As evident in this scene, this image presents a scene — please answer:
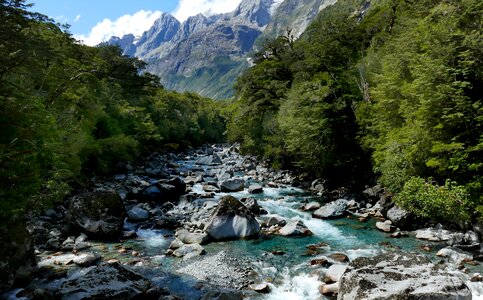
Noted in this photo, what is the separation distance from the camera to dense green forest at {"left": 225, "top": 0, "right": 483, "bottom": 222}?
632 inches

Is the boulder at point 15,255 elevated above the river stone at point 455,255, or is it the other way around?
the boulder at point 15,255

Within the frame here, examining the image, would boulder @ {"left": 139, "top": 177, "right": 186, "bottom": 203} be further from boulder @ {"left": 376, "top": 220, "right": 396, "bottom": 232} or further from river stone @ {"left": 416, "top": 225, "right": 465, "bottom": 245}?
river stone @ {"left": 416, "top": 225, "right": 465, "bottom": 245}

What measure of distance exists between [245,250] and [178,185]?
14382 millimetres

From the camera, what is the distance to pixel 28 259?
1429 centimetres

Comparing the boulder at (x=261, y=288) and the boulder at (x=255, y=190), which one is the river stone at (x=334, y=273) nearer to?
the boulder at (x=261, y=288)

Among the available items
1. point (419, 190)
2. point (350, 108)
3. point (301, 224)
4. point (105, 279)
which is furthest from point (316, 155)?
point (105, 279)

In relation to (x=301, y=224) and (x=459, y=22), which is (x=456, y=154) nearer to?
(x=459, y=22)

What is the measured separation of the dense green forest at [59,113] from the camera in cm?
1156

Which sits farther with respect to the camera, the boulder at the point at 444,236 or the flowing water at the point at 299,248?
the boulder at the point at 444,236

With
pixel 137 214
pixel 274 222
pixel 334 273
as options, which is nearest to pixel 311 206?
pixel 274 222

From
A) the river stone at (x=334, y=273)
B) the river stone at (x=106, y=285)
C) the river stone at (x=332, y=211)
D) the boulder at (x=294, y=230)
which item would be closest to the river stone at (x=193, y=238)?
the boulder at (x=294, y=230)

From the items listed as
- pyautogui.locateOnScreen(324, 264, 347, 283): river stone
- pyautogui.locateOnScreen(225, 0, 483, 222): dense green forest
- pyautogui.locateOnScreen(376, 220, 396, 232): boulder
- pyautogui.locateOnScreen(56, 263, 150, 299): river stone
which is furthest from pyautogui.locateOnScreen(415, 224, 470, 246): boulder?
pyautogui.locateOnScreen(56, 263, 150, 299): river stone

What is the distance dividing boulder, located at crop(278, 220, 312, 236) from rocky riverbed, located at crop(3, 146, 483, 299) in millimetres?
65

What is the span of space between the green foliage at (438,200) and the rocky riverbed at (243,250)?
52.5 inches
